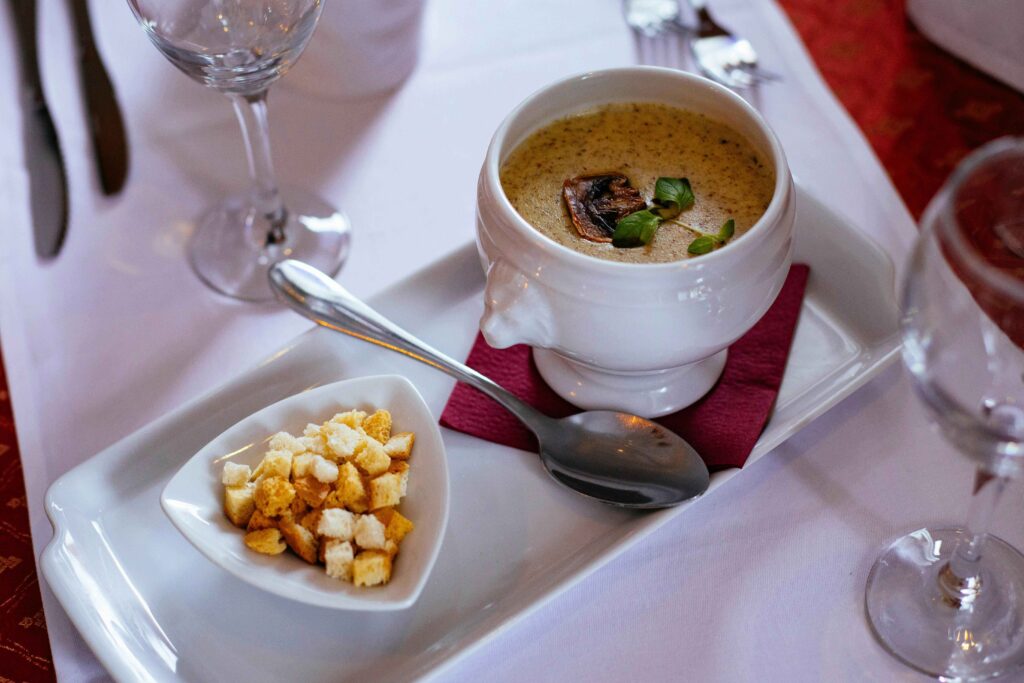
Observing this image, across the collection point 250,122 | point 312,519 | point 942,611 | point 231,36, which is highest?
point 231,36

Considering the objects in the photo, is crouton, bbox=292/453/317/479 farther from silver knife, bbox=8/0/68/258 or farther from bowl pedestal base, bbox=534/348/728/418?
silver knife, bbox=8/0/68/258

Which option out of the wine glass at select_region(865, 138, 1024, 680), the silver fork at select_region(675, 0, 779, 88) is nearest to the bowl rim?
the wine glass at select_region(865, 138, 1024, 680)

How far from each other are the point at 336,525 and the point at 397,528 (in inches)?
1.8

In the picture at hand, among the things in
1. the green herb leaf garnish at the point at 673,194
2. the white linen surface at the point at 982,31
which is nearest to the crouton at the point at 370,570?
the green herb leaf garnish at the point at 673,194

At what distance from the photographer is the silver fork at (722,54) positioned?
1.24 m

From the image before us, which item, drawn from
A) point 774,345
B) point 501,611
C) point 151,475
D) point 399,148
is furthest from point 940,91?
point 151,475

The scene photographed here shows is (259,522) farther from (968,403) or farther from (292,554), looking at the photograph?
(968,403)

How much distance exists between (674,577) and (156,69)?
2.93 feet

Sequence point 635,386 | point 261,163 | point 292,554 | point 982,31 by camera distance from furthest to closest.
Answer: point 982,31 → point 261,163 → point 635,386 → point 292,554

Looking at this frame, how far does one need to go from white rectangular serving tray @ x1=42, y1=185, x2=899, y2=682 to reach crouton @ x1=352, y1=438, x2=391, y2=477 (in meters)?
0.09

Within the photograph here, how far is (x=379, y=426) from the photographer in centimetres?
84

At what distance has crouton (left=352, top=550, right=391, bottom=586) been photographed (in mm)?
738

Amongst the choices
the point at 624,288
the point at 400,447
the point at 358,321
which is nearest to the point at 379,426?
the point at 400,447

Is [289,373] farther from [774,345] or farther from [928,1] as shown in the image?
[928,1]
